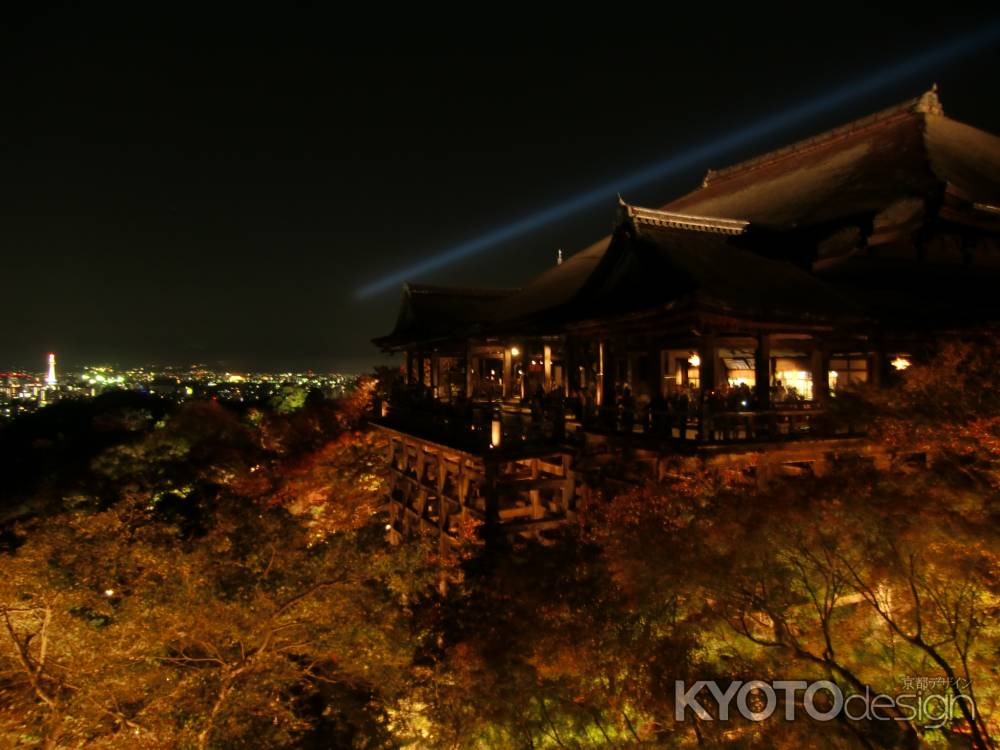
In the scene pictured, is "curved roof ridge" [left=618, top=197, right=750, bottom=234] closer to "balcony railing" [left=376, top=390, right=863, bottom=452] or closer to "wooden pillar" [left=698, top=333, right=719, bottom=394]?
"wooden pillar" [left=698, top=333, right=719, bottom=394]

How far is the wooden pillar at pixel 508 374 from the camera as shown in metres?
24.6

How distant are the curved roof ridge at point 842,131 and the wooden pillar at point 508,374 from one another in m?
12.7

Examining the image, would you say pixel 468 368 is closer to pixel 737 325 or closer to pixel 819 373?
pixel 737 325

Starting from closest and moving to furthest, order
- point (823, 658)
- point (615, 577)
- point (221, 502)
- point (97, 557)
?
1. point (823, 658)
2. point (615, 577)
3. point (97, 557)
4. point (221, 502)

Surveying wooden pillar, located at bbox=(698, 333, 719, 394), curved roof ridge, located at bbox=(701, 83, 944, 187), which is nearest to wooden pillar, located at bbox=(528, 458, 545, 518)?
wooden pillar, located at bbox=(698, 333, 719, 394)

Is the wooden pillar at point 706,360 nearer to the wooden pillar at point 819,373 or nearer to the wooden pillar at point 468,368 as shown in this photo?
the wooden pillar at point 819,373

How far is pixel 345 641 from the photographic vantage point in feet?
41.0

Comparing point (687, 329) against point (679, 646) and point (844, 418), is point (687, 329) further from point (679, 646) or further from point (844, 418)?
point (679, 646)

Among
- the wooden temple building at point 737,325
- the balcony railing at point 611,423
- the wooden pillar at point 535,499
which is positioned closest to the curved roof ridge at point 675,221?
the wooden temple building at point 737,325

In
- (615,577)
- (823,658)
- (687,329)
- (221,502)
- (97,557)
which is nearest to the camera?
(823,658)

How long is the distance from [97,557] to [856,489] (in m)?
16.2

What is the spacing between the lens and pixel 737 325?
11.7 metres

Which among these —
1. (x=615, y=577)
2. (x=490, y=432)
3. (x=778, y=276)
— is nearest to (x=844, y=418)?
(x=778, y=276)

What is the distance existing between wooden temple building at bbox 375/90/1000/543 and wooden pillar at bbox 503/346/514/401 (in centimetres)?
281
